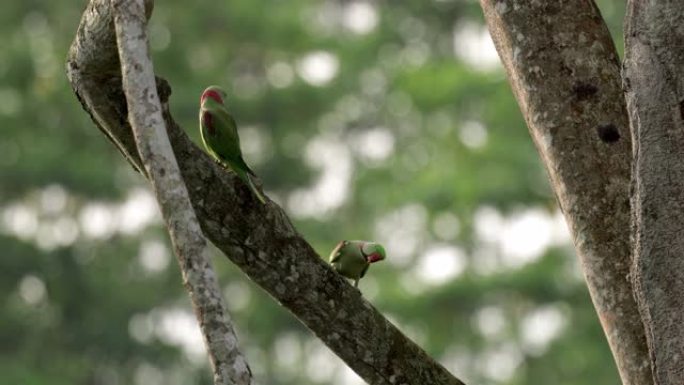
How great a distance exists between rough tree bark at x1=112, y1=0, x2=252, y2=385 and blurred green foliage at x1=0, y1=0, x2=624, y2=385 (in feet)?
49.9

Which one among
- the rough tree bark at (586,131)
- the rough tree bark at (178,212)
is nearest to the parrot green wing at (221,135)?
the rough tree bark at (178,212)

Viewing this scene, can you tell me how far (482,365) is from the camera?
819 inches

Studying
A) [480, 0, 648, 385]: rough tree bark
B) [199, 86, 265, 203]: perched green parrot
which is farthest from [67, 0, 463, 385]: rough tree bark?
[480, 0, 648, 385]: rough tree bark

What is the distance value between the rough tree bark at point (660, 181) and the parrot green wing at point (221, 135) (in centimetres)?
96

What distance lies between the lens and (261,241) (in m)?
4.15

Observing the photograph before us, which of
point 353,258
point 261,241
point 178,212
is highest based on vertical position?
point 353,258

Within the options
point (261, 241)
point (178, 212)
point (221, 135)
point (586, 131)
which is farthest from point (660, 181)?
point (178, 212)

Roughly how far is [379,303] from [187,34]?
4.87 metres

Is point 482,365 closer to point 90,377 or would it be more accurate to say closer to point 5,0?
point 90,377

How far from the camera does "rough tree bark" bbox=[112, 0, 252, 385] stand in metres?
3.42

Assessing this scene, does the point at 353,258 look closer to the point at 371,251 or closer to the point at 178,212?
the point at 371,251

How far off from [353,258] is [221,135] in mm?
616

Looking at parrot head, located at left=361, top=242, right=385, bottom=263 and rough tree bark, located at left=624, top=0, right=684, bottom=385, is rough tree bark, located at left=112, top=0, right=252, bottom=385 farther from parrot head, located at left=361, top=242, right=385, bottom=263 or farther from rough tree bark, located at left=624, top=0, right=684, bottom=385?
parrot head, located at left=361, top=242, right=385, bottom=263

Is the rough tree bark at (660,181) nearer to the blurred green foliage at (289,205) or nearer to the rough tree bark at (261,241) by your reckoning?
the rough tree bark at (261,241)
